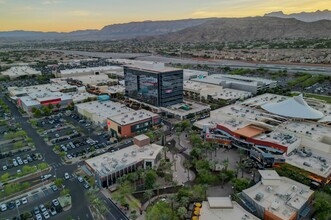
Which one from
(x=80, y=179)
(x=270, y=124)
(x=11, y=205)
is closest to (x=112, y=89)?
(x=80, y=179)

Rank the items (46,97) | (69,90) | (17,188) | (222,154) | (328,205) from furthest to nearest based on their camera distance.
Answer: (69,90) → (46,97) → (222,154) → (17,188) → (328,205)

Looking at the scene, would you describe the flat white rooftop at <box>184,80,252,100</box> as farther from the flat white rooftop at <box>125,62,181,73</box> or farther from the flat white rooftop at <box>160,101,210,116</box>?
the flat white rooftop at <box>125,62,181,73</box>

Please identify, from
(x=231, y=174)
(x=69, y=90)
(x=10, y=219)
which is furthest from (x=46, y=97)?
(x=231, y=174)

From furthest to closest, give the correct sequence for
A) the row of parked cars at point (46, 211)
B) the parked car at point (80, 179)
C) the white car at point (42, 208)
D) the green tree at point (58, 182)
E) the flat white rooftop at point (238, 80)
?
the flat white rooftop at point (238, 80) < the parked car at point (80, 179) < the green tree at point (58, 182) < the white car at point (42, 208) < the row of parked cars at point (46, 211)

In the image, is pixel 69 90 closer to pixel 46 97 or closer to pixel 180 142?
pixel 46 97

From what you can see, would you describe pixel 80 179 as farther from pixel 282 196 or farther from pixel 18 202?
pixel 282 196

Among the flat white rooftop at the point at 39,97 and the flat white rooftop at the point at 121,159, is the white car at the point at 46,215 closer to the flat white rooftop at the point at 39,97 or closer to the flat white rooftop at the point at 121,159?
the flat white rooftop at the point at 121,159

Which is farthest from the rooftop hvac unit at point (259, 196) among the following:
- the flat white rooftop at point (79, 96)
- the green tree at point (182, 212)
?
the flat white rooftop at point (79, 96)
